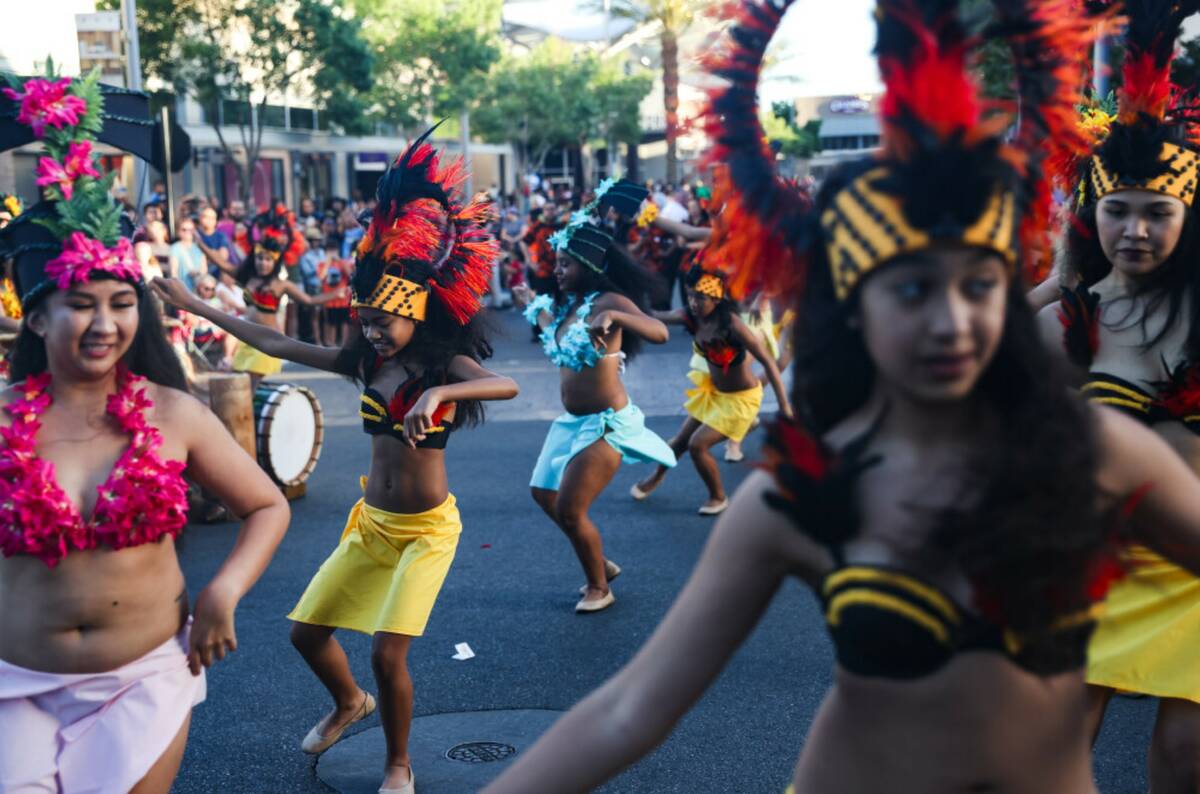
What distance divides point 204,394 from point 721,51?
295 inches

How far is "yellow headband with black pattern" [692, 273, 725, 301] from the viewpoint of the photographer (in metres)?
8.87

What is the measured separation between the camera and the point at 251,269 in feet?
40.3

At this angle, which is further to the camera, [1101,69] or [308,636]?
[308,636]

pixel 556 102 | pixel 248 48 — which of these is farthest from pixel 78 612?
pixel 556 102

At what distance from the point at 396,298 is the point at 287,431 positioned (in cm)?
484

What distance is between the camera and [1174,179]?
12.4 ft

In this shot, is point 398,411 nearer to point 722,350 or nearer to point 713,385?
point 722,350

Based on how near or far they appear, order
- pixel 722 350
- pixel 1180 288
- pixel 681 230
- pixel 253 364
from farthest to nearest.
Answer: pixel 253 364, pixel 681 230, pixel 722 350, pixel 1180 288

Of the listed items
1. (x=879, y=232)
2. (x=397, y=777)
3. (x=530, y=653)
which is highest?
(x=879, y=232)

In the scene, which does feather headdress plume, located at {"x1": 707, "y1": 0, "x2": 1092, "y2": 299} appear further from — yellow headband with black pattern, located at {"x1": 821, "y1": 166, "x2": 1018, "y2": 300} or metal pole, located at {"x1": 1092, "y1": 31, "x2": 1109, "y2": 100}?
metal pole, located at {"x1": 1092, "y1": 31, "x2": 1109, "y2": 100}

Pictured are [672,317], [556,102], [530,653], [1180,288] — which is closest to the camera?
[1180,288]

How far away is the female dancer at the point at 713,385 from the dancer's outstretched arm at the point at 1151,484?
21.0 ft

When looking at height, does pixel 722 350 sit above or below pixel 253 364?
Result: above

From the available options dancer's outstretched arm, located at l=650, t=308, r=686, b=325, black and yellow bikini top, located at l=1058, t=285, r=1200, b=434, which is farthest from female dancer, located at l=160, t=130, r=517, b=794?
dancer's outstretched arm, located at l=650, t=308, r=686, b=325
